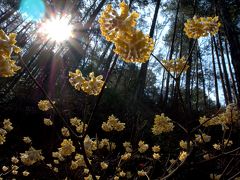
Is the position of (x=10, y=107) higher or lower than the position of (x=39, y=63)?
lower

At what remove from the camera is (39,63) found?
16.7 metres

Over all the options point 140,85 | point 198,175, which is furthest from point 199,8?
point 198,175

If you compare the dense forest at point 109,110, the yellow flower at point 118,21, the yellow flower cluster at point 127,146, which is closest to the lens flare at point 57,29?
the dense forest at point 109,110

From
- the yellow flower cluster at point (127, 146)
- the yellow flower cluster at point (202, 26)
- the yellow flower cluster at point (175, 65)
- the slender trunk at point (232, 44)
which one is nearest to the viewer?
the yellow flower cluster at point (202, 26)

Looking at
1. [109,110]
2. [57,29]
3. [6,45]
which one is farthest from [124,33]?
[57,29]

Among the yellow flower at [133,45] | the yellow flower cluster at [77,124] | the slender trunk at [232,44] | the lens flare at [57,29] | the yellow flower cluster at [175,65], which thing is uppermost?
the lens flare at [57,29]

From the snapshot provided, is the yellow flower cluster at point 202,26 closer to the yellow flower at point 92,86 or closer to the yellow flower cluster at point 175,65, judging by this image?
the yellow flower cluster at point 175,65

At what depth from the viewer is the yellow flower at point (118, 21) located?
4.76 ft

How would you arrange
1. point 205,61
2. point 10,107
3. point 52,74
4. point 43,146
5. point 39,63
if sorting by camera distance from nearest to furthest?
point 43,146 < point 10,107 < point 52,74 < point 39,63 < point 205,61

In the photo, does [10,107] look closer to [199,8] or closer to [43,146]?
[43,146]

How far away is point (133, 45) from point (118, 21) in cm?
16

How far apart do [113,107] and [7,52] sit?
37.4 ft

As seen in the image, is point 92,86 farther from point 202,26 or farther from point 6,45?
point 202,26

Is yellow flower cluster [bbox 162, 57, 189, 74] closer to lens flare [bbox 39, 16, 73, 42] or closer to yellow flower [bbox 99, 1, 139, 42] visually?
yellow flower [bbox 99, 1, 139, 42]
